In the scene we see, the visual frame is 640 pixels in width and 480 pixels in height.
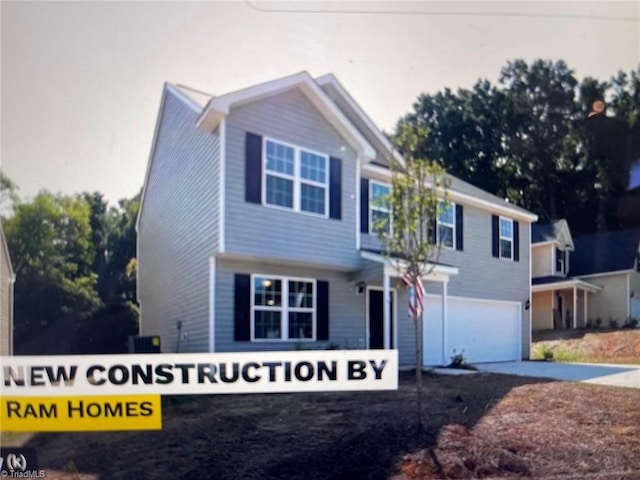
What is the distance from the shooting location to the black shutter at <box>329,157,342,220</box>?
3.35 meters

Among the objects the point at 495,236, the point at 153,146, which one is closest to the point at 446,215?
the point at 495,236

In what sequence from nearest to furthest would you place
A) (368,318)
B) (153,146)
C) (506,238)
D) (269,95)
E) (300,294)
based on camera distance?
(153,146) < (269,95) < (300,294) < (368,318) < (506,238)

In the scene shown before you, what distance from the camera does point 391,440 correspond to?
10.7 ft

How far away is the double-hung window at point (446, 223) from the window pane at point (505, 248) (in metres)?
0.38

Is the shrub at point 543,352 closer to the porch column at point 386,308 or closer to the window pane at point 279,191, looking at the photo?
the porch column at point 386,308

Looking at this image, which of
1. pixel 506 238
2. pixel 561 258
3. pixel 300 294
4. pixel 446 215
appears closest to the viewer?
pixel 300 294

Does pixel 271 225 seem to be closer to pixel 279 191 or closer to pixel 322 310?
pixel 279 191

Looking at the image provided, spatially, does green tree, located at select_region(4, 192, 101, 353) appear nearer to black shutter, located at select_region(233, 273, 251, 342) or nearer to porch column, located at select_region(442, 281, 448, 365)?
black shutter, located at select_region(233, 273, 251, 342)

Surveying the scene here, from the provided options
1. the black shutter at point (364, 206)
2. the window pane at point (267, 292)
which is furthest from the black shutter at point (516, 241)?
the window pane at point (267, 292)

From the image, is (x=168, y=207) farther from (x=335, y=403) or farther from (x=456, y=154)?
(x=456, y=154)

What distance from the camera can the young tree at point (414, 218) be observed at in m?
3.32

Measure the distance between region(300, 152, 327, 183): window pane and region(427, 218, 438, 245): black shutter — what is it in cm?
63

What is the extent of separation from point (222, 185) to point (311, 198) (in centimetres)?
48

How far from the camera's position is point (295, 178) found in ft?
10.9
